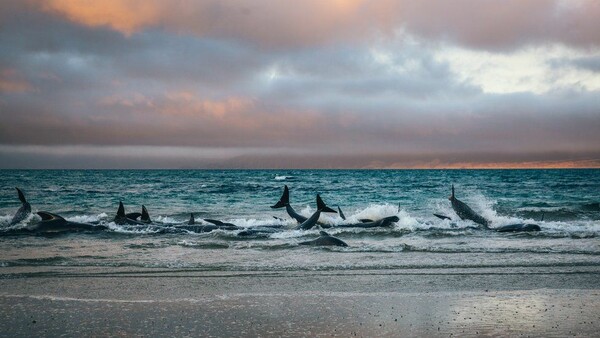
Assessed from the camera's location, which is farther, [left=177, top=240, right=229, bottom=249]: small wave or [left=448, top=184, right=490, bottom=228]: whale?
[left=448, top=184, right=490, bottom=228]: whale

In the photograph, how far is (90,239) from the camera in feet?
52.6

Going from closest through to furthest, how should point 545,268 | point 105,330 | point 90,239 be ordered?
point 105,330 → point 545,268 → point 90,239

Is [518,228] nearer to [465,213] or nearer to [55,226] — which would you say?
[465,213]

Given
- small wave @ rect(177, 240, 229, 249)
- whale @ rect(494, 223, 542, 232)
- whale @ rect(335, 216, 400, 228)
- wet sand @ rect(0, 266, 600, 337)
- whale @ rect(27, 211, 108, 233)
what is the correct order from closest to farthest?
1. wet sand @ rect(0, 266, 600, 337)
2. small wave @ rect(177, 240, 229, 249)
3. whale @ rect(27, 211, 108, 233)
4. whale @ rect(494, 223, 542, 232)
5. whale @ rect(335, 216, 400, 228)

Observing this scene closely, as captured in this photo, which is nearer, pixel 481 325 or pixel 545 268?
pixel 481 325

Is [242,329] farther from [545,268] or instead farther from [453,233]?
[453,233]

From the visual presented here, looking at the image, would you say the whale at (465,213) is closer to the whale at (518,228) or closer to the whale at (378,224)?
the whale at (518,228)

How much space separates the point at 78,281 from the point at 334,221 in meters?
13.9

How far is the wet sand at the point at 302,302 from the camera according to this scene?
610 centimetres

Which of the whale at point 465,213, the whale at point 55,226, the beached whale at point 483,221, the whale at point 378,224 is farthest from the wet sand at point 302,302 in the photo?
the whale at point 465,213

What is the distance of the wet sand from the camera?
6.10m

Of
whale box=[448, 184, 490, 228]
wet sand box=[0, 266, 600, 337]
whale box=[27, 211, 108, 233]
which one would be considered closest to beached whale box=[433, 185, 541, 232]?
whale box=[448, 184, 490, 228]

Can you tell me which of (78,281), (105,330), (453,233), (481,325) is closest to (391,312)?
(481,325)

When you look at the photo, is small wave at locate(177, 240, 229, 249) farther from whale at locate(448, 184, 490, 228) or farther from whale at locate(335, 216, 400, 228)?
whale at locate(448, 184, 490, 228)
